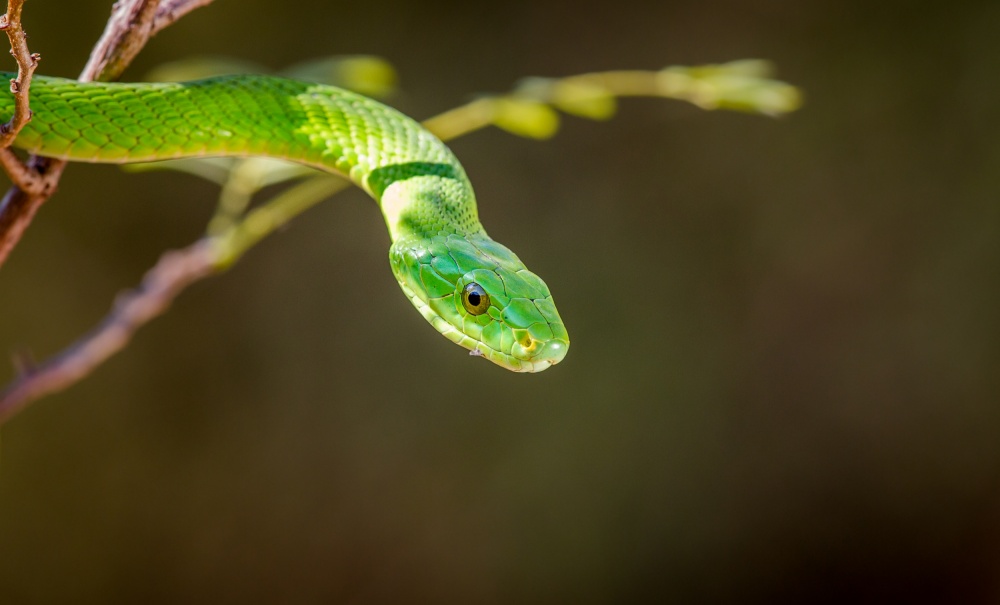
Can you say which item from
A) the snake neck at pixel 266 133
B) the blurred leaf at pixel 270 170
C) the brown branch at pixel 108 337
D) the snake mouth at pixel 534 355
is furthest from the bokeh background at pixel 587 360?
the snake mouth at pixel 534 355

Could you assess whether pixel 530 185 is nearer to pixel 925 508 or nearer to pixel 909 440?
pixel 909 440

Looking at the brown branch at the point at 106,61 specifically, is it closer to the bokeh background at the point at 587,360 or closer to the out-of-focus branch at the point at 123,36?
the out-of-focus branch at the point at 123,36

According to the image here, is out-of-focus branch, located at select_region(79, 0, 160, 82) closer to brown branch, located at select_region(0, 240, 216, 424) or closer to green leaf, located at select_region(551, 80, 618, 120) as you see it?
brown branch, located at select_region(0, 240, 216, 424)

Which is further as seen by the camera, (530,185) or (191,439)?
(530,185)

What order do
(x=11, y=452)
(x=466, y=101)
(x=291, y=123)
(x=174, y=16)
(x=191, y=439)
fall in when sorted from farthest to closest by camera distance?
1. (x=466, y=101)
2. (x=191, y=439)
3. (x=11, y=452)
4. (x=291, y=123)
5. (x=174, y=16)

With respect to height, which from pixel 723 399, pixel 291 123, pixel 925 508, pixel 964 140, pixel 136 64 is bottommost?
pixel 925 508

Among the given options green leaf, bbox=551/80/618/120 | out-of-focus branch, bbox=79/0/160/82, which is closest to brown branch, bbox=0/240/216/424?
out-of-focus branch, bbox=79/0/160/82

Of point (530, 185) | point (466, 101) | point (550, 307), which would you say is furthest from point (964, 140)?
point (550, 307)
